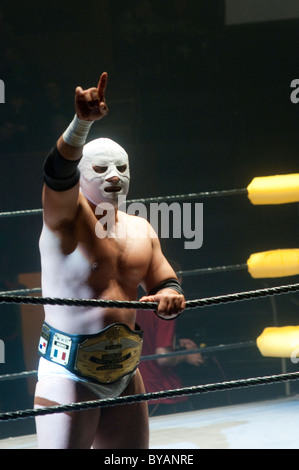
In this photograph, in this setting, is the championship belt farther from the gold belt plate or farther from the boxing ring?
the boxing ring

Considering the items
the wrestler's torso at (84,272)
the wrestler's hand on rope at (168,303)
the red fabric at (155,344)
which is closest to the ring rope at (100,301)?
the wrestler's hand on rope at (168,303)

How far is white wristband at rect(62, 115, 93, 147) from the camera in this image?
1731mm

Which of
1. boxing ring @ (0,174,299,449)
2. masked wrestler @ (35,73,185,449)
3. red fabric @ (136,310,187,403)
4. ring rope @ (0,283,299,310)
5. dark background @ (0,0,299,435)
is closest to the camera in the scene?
ring rope @ (0,283,299,310)

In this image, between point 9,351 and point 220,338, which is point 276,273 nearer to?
point 220,338

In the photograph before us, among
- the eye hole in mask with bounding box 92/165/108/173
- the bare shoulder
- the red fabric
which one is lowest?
the bare shoulder

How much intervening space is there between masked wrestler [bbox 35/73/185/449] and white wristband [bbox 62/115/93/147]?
8 cm

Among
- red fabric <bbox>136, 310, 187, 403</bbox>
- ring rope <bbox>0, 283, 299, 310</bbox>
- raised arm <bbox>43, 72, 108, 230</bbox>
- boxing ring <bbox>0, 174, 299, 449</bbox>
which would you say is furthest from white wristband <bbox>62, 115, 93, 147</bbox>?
red fabric <bbox>136, 310, 187, 403</bbox>

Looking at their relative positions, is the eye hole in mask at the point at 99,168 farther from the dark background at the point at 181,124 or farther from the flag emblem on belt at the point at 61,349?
the dark background at the point at 181,124

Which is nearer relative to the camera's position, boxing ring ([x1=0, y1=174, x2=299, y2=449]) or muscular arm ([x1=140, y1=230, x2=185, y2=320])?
muscular arm ([x1=140, y1=230, x2=185, y2=320])

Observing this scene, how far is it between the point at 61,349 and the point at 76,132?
0.57 meters

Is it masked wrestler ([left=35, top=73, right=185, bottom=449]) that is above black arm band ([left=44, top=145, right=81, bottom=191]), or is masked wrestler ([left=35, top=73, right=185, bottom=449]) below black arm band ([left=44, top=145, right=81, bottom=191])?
below

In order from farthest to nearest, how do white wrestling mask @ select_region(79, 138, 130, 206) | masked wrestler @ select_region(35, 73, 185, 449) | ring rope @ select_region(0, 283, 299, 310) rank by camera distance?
white wrestling mask @ select_region(79, 138, 130, 206) → masked wrestler @ select_region(35, 73, 185, 449) → ring rope @ select_region(0, 283, 299, 310)
